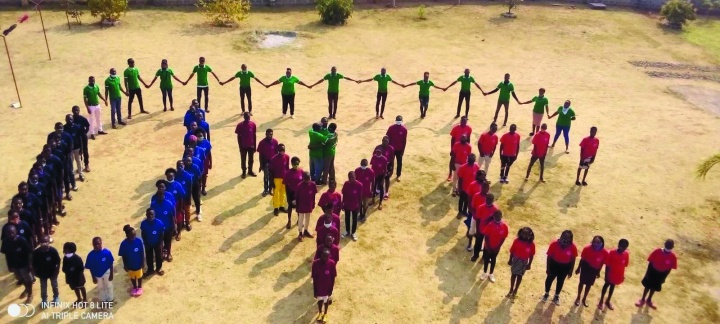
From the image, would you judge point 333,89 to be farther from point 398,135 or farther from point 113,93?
point 113,93

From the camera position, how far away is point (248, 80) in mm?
17234

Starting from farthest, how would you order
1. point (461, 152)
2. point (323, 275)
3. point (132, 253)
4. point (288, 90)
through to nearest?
point (288, 90) < point (461, 152) < point (132, 253) < point (323, 275)

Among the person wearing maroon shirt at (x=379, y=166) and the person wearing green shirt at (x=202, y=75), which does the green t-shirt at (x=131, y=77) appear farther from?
the person wearing maroon shirt at (x=379, y=166)

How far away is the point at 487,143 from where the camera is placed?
14070 mm

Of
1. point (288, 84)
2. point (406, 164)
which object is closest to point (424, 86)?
point (406, 164)

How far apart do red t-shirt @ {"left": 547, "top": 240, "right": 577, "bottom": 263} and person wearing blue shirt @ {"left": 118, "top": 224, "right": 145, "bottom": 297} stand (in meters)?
7.04

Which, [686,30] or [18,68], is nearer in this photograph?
[18,68]

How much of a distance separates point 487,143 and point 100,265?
903 centimetres

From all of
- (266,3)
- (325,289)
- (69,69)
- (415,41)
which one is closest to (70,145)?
(325,289)

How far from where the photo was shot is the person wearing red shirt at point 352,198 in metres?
11.4

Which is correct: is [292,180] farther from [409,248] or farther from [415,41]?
[415,41]

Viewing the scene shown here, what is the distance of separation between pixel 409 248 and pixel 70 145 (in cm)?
782

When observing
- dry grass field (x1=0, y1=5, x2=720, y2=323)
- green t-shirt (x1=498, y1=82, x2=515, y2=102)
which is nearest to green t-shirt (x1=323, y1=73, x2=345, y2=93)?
dry grass field (x1=0, y1=5, x2=720, y2=323)

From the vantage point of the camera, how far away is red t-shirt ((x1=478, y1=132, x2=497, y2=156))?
14.0m
